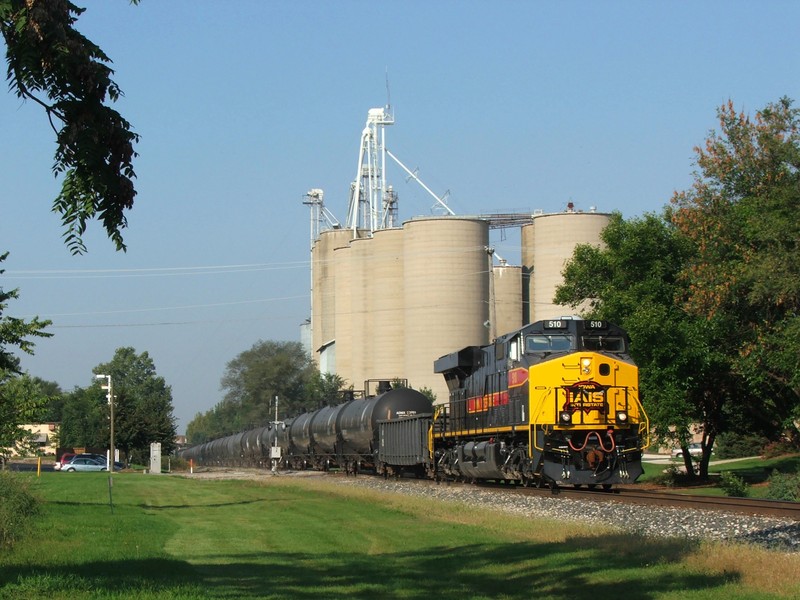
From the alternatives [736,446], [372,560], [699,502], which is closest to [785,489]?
[699,502]

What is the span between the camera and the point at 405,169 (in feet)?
424

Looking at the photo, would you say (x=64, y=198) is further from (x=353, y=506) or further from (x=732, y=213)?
(x=732, y=213)

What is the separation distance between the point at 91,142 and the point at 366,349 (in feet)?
326

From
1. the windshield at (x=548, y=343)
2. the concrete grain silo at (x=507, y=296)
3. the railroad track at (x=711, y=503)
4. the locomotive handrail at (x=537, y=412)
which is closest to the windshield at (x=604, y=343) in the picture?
the windshield at (x=548, y=343)

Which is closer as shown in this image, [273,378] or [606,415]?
[606,415]

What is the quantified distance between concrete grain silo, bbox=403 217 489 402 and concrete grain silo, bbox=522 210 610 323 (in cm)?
492

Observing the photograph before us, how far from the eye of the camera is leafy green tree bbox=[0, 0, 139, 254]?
8.04m

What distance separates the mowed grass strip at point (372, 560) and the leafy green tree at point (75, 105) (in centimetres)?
434

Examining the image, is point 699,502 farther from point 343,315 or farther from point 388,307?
point 343,315

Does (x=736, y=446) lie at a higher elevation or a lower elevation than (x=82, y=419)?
lower

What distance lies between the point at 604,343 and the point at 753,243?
1416cm

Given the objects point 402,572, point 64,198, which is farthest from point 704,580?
point 64,198

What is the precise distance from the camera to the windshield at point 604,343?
25906 millimetres

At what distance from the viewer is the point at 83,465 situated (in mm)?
69500
